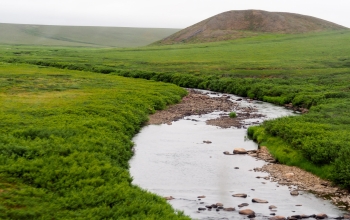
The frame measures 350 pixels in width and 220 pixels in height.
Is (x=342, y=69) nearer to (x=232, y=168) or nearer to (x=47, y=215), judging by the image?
(x=232, y=168)

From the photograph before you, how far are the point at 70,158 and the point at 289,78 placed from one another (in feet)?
146

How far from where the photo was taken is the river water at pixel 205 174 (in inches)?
733

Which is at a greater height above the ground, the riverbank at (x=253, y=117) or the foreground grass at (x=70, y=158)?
the foreground grass at (x=70, y=158)

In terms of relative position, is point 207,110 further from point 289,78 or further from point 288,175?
point 288,175

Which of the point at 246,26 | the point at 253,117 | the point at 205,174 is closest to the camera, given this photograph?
the point at 205,174

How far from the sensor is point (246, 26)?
147625mm

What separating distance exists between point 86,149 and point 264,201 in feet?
29.3

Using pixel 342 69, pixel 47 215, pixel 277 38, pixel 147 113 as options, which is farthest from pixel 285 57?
pixel 47 215

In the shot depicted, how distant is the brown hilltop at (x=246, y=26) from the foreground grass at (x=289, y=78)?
2059 cm

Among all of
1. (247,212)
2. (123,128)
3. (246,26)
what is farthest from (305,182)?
(246,26)

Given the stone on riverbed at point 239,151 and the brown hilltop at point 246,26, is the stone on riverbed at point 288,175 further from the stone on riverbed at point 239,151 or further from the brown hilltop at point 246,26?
the brown hilltop at point 246,26

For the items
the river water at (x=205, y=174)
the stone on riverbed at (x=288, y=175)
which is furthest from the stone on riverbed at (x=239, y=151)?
the stone on riverbed at (x=288, y=175)

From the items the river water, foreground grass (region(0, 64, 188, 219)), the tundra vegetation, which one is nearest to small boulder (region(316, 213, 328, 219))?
Answer: the river water

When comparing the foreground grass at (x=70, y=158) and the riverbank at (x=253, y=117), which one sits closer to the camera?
the foreground grass at (x=70, y=158)
